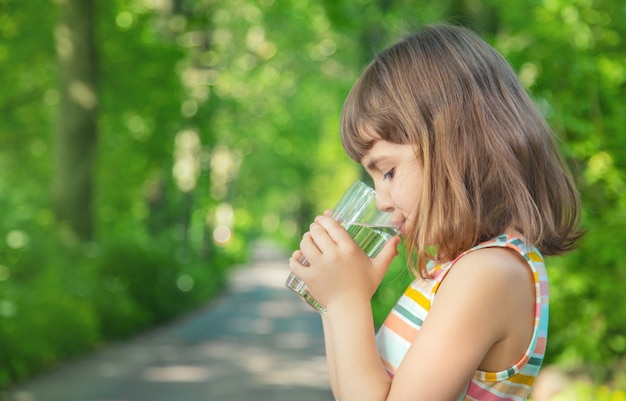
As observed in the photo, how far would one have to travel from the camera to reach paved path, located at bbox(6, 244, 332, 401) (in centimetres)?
927

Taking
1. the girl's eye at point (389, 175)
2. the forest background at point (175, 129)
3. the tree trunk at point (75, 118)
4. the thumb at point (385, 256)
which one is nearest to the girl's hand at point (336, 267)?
the thumb at point (385, 256)

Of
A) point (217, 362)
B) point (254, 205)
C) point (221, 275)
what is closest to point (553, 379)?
point (217, 362)

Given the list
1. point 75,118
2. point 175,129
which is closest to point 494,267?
point 75,118

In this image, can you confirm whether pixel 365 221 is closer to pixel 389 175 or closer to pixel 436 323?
pixel 389 175

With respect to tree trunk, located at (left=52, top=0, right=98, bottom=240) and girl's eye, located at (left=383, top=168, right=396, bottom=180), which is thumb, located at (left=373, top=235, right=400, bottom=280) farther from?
tree trunk, located at (left=52, top=0, right=98, bottom=240)

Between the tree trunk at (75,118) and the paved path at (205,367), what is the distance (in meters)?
2.20

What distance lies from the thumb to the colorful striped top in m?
0.07

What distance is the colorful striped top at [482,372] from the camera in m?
1.60

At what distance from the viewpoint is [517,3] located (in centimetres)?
865

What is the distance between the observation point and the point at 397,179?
1.73m

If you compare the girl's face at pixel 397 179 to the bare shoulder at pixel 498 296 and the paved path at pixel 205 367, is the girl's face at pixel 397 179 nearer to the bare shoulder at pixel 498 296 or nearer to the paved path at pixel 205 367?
the bare shoulder at pixel 498 296

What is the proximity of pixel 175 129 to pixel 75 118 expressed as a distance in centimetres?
373

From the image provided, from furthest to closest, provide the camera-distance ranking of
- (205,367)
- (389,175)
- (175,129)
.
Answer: (175,129) < (205,367) < (389,175)

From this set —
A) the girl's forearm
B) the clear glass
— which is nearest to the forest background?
the clear glass
